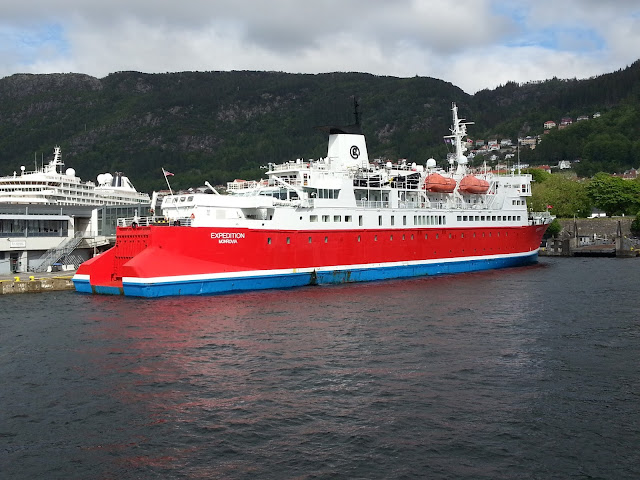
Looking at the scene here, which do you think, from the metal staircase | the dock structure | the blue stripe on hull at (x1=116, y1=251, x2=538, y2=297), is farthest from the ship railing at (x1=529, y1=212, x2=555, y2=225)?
the metal staircase

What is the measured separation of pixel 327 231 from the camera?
3853cm

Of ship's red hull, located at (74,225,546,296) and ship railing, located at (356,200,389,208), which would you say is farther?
ship railing, located at (356,200,389,208)

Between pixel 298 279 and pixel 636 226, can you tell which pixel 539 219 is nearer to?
pixel 636 226

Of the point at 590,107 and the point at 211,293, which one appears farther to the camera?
the point at 590,107

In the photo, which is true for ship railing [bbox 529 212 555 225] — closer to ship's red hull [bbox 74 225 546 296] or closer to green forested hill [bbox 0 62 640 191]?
ship's red hull [bbox 74 225 546 296]

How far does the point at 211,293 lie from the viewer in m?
33.3

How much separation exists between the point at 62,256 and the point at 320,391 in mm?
34747

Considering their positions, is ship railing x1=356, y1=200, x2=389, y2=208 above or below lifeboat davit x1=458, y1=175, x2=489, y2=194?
below

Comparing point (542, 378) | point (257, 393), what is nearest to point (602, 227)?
point (542, 378)

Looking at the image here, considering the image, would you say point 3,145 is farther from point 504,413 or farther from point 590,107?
point 504,413

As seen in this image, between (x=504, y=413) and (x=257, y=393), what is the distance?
6447 mm

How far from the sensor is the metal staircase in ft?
146

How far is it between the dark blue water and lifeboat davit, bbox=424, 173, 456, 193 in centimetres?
1711

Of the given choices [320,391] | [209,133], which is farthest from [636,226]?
[209,133]
